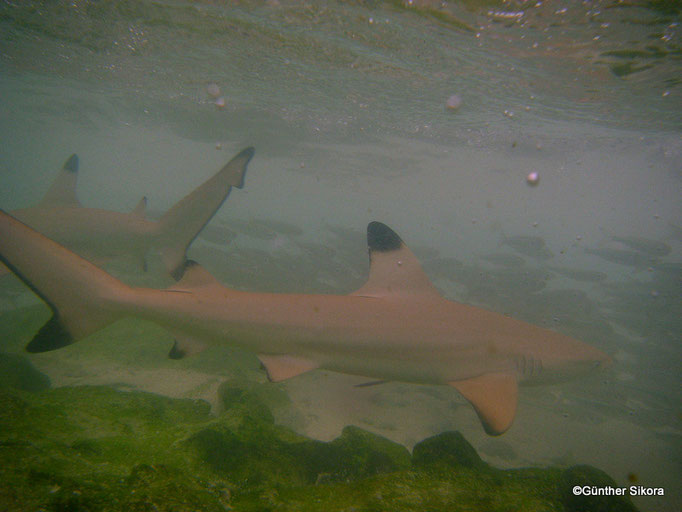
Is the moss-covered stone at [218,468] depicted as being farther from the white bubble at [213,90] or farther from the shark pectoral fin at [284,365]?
the white bubble at [213,90]

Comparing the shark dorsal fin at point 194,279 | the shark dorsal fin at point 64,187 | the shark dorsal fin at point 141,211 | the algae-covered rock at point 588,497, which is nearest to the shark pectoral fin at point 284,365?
the shark dorsal fin at point 194,279

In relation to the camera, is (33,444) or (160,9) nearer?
(33,444)

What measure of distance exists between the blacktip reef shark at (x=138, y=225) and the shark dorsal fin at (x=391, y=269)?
7.09ft

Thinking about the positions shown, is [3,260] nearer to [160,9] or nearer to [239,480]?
[239,480]

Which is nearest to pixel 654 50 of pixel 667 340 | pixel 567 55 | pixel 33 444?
pixel 567 55

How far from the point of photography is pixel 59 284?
2908mm

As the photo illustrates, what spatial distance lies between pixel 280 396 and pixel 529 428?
616 centimetres

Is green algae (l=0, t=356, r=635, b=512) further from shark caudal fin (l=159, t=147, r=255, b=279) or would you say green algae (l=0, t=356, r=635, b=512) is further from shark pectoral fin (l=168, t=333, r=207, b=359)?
shark caudal fin (l=159, t=147, r=255, b=279)

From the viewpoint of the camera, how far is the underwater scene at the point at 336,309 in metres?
2.57

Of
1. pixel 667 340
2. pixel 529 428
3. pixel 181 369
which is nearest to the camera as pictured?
pixel 181 369

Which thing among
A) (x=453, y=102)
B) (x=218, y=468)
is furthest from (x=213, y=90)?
(x=218, y=468)

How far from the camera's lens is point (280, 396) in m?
6.39

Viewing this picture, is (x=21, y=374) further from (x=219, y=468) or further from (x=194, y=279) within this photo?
(x=219, y=468)

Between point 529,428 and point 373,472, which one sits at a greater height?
point 373,472
